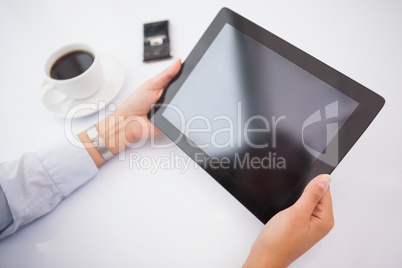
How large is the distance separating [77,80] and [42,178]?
0.22 m

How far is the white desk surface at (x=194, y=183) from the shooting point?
46cm

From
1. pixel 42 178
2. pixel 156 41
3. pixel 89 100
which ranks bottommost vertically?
pixel 42 178

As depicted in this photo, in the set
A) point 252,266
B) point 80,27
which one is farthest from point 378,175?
point 80,27

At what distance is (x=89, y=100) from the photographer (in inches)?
25.1

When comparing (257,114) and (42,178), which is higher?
(257,114)

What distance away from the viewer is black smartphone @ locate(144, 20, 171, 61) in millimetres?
679

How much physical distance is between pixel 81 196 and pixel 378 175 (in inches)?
22.9

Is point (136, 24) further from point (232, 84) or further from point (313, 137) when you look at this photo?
point (313, 137)

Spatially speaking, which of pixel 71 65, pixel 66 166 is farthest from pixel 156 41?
pixel 66 166

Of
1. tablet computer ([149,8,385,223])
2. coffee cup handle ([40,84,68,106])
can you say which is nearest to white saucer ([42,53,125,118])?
coffee cup handle ([40,84,68,106])

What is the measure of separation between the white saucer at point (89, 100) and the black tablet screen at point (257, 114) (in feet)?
0.63

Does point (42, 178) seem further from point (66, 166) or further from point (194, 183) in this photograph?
point (194, 183)

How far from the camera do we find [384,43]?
0.60m

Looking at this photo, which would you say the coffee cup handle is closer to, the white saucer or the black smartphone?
the white saucer
